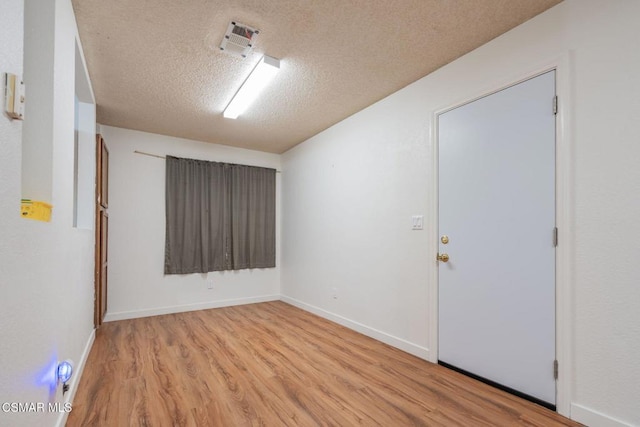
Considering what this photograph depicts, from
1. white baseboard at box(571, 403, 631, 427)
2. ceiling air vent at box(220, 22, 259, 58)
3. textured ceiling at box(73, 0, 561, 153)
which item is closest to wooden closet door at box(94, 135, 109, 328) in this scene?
textured ceiling at box(73, 0, 561, 153)

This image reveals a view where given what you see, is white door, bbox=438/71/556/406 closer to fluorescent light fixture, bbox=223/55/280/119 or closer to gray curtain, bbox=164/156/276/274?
fluorescent light fixture, bbox=223/55/280/119

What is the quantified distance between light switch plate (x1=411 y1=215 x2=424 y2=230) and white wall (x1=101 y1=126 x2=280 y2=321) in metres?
3.22

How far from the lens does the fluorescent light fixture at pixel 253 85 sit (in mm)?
2527

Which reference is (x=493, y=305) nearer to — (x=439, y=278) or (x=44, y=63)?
(x=439, y=278)

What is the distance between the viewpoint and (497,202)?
2.20m

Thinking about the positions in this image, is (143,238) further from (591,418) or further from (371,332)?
(591,418)

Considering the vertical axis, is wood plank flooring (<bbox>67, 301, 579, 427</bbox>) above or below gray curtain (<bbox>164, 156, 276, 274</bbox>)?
below

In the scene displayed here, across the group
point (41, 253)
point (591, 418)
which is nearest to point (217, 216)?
point (41, 253)

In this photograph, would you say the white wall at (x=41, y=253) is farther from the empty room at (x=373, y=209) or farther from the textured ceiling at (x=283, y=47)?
the textured ceiling at (x=283, y=47)

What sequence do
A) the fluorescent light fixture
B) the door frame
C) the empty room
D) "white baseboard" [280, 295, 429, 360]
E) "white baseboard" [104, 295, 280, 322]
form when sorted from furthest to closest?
"white baseboard" [104, 295, 280, 322] → "white baseboard" [280, 295, 429, 360] → the fluorescent light fixture → the door frame → the empty room

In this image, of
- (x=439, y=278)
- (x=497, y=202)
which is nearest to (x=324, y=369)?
(x=439, y=278)

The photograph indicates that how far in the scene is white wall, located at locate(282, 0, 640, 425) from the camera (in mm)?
1617

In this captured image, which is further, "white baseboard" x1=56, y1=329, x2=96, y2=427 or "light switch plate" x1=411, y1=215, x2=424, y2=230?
"light switch plate" x1=411, y1=215, x2=424, y2=230

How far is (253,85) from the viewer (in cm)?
290
